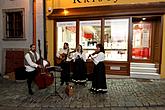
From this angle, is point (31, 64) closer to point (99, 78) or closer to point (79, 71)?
point (79, 71)

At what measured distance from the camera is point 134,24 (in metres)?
11.0

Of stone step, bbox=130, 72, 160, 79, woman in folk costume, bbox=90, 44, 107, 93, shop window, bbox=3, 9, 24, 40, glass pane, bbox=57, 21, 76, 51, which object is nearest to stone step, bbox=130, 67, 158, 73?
stone step, bbox=130, 72, 160, 79

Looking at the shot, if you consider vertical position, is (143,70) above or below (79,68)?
below

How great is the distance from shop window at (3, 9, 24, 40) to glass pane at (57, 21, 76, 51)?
2026 millimetres

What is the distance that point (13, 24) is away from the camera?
460 inches

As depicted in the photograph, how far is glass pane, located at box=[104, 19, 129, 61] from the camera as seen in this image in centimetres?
1012

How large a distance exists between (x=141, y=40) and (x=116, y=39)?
146 cm

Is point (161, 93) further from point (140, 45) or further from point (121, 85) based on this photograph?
point (140, 45)

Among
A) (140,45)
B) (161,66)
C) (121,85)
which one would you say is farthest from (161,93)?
(140,45)

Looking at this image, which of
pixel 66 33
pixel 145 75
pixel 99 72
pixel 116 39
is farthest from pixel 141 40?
pixel 99 72

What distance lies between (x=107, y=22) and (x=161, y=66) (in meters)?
3.16

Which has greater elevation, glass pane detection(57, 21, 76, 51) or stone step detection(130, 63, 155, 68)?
glass pane detection(57, 21, 76, 51)

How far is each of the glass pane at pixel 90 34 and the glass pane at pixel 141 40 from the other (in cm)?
197

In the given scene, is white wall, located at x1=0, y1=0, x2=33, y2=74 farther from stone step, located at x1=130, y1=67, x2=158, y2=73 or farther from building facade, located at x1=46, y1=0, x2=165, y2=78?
stone step, located at x1=130, y1=67, x2=158, y2=73
